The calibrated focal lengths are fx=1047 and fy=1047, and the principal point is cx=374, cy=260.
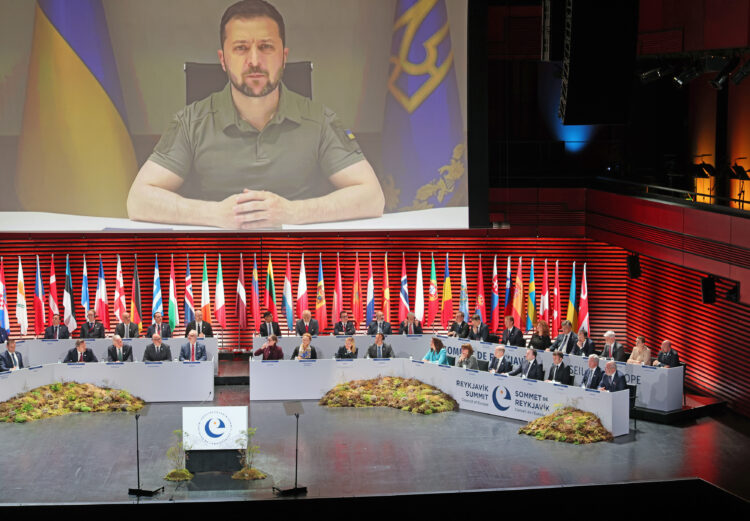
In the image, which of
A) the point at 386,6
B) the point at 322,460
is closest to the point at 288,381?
the point at 322,460

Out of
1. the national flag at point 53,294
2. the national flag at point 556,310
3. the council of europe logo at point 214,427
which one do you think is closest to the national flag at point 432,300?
the national flag at point 556,310

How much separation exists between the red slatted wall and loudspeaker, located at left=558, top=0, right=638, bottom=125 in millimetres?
5271

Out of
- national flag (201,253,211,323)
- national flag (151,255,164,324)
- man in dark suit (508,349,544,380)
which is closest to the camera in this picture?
man in dark suit (508,349,544,380)

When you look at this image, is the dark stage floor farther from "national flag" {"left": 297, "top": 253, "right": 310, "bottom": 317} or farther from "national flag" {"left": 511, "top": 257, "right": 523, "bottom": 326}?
"national flag" {"left": 511, "top": 257, "right": 523, "bottom": 326}

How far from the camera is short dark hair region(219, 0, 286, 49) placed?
20.4 metres

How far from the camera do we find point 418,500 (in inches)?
575

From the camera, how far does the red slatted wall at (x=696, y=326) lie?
19.4 meters

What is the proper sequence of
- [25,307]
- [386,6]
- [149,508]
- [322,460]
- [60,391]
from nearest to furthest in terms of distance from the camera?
[149,508]
[322,460]
[60,391]
[386,6]
[25,307]

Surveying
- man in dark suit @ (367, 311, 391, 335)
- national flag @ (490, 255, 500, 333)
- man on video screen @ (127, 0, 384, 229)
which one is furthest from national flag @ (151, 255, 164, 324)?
national flag @ (490, 255, 500, 333)

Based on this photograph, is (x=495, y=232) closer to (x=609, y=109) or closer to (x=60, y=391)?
(x=609, y=109)

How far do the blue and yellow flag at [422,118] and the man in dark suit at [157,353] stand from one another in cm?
528

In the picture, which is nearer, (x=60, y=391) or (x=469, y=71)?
(x=60, y=391)

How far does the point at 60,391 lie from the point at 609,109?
10.9 m

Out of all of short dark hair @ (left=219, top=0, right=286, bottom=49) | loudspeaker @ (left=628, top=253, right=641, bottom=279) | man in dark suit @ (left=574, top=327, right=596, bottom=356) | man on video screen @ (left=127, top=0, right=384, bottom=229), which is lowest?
man in dark suit @ (left=574, top=327, right=596, bottom=356)
